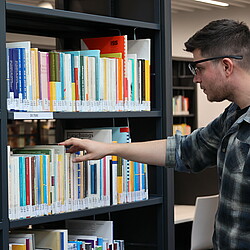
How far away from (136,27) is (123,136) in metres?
0.55

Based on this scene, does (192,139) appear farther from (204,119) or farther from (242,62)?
(204,119)

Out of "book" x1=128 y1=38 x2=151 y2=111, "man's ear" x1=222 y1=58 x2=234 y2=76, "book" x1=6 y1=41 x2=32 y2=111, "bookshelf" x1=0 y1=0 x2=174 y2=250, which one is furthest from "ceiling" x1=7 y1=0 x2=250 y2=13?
"man's ear" x1=222 y1=58 x2=234 y2=76

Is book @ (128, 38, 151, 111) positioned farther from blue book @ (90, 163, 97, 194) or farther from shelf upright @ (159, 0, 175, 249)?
blue book @ (90, 163, 97, 194)

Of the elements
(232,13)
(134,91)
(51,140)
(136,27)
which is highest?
(232,13)

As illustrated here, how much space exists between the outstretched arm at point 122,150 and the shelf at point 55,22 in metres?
0.54

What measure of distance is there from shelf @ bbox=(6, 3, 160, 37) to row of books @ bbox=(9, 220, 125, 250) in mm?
932

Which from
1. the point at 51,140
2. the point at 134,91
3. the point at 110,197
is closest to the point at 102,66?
the point at 134,91

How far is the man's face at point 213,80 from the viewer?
7.29 feet

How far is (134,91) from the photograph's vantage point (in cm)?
287

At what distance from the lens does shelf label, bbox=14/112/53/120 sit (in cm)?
233

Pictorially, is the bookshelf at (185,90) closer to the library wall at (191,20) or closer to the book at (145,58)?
the library wall at (191,20)

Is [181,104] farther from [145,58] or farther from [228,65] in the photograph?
[228,65]

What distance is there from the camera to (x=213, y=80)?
2.23m

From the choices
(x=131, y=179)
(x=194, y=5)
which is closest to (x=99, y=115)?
(x=131, y=179)
